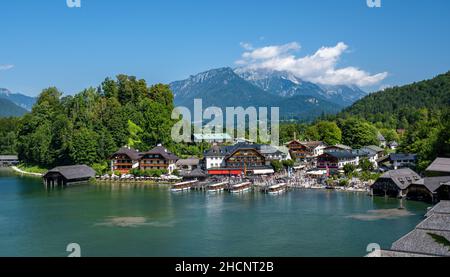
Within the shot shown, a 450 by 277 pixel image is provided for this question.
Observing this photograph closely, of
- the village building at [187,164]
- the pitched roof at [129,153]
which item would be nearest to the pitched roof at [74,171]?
the pitched roof at [129,153]

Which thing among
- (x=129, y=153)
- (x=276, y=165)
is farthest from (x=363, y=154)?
(x=129, y=153)

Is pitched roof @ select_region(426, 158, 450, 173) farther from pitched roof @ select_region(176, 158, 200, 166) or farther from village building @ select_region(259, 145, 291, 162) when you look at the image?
pitched roof @ select_region(176, 158, 200, 166)

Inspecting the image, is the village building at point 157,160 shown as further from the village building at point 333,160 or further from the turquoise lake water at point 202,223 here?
the village building at point 333,160

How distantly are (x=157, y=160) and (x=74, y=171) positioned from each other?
5396 millimetres

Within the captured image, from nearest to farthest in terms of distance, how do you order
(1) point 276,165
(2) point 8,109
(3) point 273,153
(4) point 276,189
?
(4) point 276,189, (1) point 276,165, (3) point 273,153, (2) point 8,109

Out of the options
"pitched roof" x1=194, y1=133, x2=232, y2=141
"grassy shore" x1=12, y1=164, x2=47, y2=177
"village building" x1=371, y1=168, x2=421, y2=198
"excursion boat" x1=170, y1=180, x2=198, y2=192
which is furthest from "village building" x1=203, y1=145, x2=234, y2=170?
"grassy shore" x1=12, y1=164, x2=47, y2=177

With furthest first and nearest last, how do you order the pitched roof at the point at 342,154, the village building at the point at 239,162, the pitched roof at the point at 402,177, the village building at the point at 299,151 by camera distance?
the village building at the point at 299,151 < the pitched roof at the point at 342,154 < the village building at the point at 239,162 < the pitched roof at the point at 402,177

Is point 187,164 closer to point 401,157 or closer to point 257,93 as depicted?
point 401,157

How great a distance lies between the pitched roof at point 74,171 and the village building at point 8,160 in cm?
1797

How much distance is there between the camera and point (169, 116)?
38.2m

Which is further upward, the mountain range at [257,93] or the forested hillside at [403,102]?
the mountain range at [257,93]

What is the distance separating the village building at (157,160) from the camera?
30906mm

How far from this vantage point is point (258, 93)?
154 m
